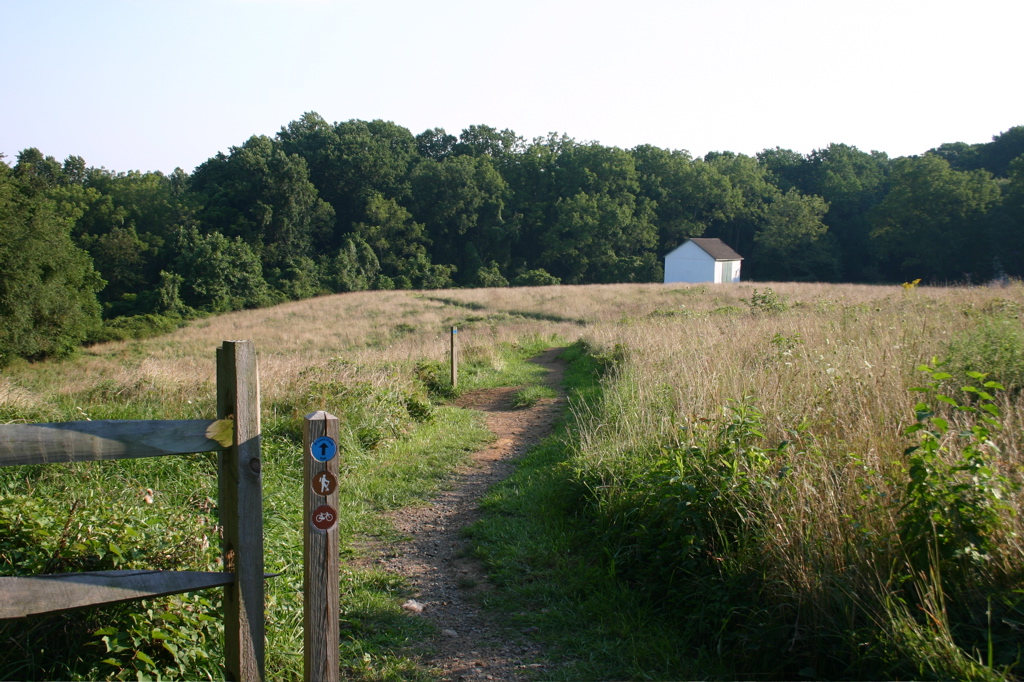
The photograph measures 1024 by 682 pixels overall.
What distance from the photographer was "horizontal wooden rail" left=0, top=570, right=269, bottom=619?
7.30 feet

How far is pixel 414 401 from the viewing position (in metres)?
9.22

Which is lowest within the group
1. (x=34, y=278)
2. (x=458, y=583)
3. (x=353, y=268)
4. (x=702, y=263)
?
(x=458, y=583)

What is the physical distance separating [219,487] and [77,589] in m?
0.55

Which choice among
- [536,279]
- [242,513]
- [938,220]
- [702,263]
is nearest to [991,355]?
[242,513]

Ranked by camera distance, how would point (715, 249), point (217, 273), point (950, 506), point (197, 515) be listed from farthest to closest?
point (715, 249) → point (217, 273) → point (197, 515) → point (950, 506)

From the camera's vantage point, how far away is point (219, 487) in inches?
97.1

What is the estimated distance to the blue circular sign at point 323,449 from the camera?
2357mm

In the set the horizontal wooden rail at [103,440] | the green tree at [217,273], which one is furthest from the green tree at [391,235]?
the horizontal wooden rail at [103,440]

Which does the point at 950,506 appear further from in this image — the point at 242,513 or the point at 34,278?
the point at 34,278

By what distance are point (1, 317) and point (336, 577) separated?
3175 cm

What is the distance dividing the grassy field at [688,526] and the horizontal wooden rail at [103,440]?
100 cm

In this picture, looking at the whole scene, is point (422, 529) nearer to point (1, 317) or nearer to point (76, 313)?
point (1, 317)

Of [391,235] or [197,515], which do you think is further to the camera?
[391,235]

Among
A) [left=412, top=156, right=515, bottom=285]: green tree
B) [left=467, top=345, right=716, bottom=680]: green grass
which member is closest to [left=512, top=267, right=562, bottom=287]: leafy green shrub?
[left=412, top=156, right=515, bottom=285]: green tree
